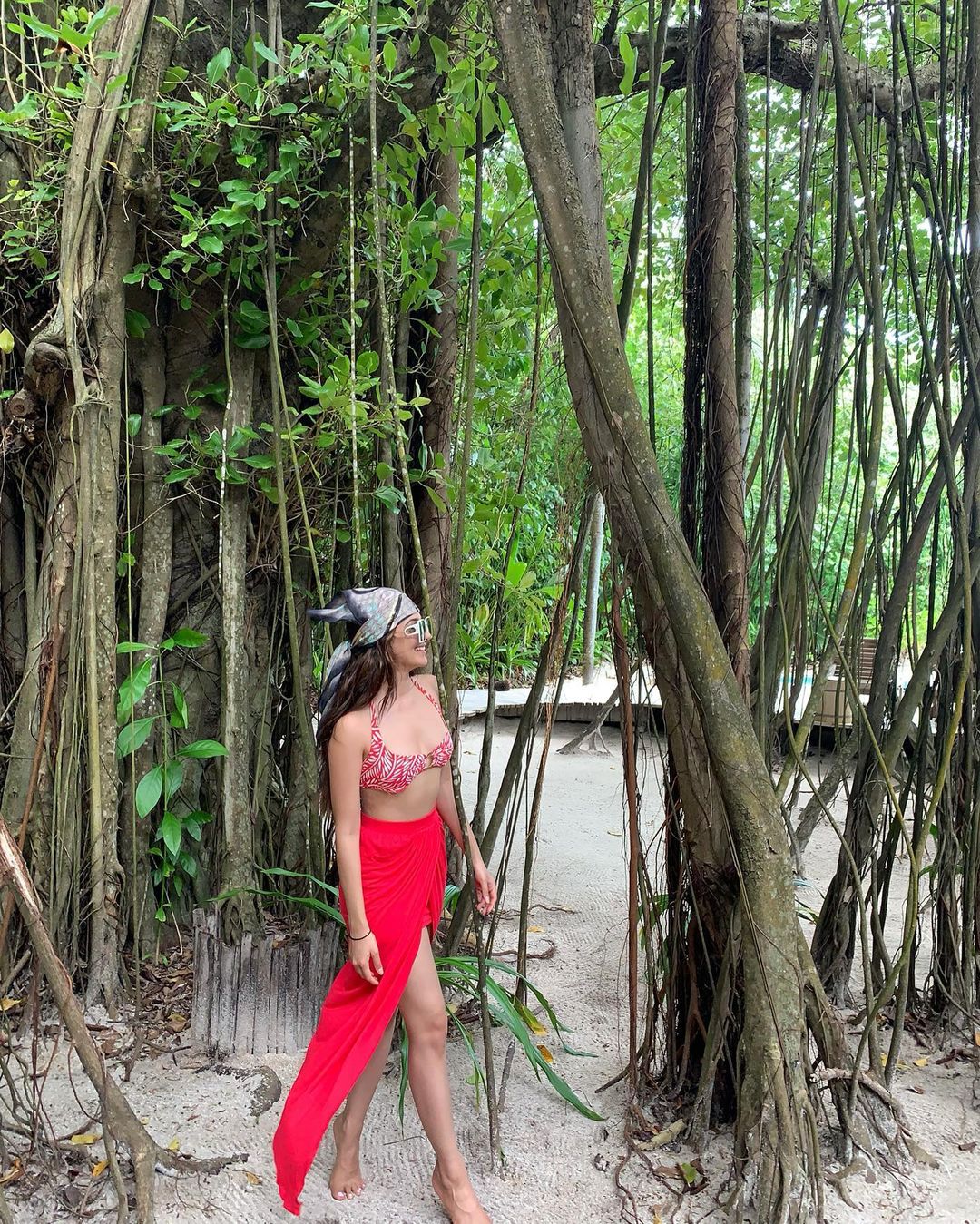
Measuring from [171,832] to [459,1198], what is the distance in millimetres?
1247

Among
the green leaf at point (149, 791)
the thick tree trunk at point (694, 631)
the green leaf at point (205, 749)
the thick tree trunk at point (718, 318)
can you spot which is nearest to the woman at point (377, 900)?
the thick tree trunk at point (694, 631)

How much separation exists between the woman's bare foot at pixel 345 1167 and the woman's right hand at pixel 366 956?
0.34m

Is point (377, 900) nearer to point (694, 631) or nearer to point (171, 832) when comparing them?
point (694, 631)

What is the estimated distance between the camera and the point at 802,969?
159 centimetres

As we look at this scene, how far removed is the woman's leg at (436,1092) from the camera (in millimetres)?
1562

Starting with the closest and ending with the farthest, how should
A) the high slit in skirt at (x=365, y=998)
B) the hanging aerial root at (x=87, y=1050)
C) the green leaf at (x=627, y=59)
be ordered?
1. the hanging aerial root at (x=87, y=1050)
2. the high slit in skirt at (x=365, y=998)
3. the green leaf at (x=627, y=59)

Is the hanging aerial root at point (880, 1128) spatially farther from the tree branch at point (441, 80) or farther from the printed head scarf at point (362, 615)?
the tree branch at point (441, 80)

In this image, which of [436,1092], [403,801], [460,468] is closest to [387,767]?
[403,801]

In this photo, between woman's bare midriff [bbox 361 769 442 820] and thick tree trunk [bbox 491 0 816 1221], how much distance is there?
1.73 feet

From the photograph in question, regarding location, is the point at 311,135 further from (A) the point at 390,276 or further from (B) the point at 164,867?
(B) the point at 164,867

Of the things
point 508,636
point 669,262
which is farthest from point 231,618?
point 508,636

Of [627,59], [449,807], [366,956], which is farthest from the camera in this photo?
[627,59]

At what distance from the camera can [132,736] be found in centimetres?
232

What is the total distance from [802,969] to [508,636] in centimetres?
584
